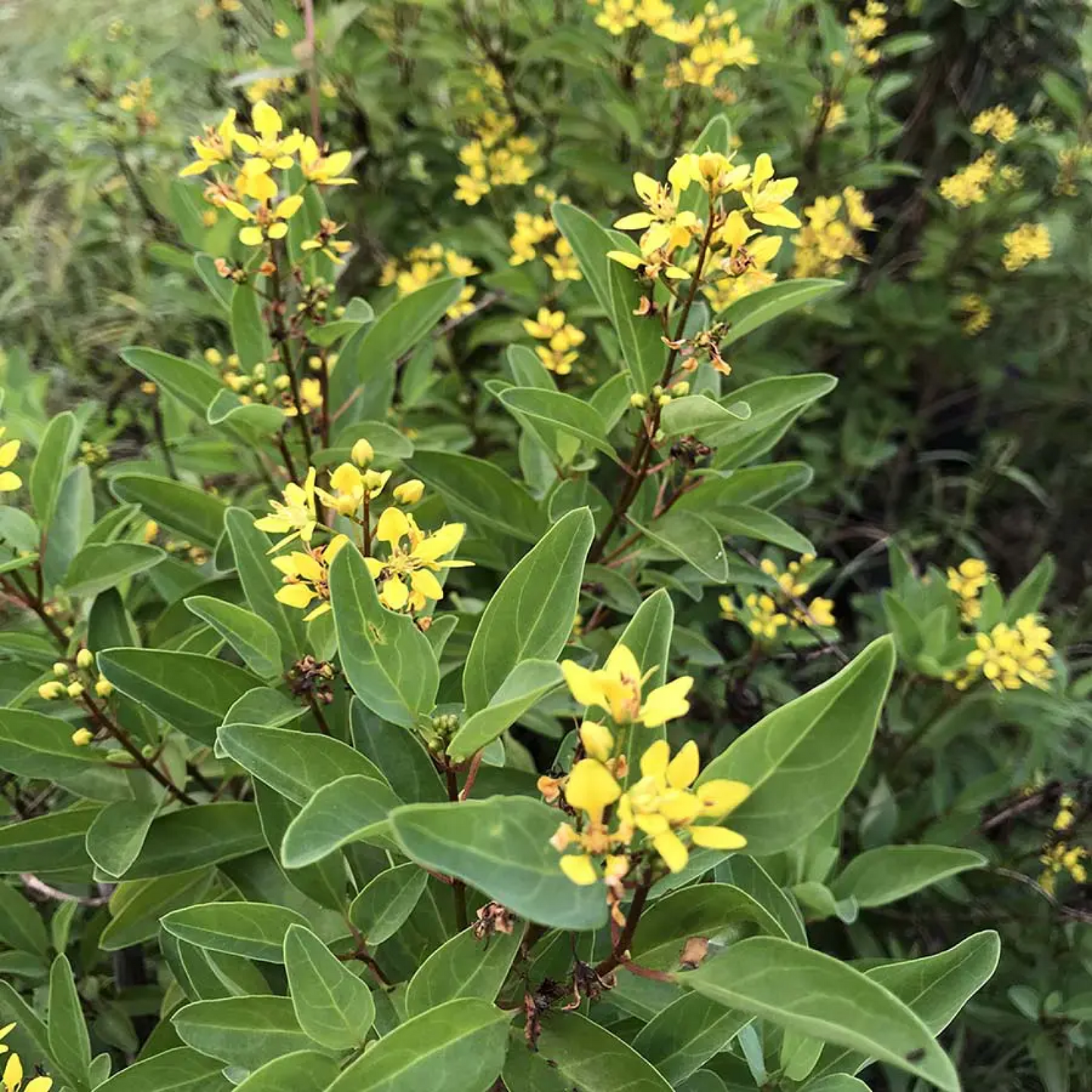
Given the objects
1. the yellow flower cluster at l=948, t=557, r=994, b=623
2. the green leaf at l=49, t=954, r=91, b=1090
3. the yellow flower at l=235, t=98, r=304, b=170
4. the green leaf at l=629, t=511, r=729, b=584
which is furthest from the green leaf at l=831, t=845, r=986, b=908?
the yellow flower at l=235, t=98, r=304, b=170

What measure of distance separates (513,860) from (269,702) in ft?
1.45

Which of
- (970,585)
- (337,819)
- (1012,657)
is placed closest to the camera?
(337,819)

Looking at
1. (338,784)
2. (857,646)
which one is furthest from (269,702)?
(857,646)

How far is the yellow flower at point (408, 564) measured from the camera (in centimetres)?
79

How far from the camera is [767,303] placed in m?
0.99

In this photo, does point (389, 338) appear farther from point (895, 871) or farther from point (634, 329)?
point (895, 871)

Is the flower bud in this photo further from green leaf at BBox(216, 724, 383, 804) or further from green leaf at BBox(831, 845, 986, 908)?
green leaf at BBox(831, 845, 986, 908)

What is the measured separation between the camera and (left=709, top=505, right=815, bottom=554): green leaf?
110cm

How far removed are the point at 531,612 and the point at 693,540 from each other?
338mm

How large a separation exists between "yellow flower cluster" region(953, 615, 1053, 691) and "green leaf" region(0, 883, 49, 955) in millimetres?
1492

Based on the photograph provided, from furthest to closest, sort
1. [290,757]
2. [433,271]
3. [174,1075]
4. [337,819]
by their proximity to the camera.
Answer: [433,271]
[174,1075]
[290,757]
[337,819]

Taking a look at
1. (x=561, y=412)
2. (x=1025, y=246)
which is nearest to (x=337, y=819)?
(x=561, y=412)

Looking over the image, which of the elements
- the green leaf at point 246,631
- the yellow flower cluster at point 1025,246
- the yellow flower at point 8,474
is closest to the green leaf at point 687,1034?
the green leaf at point 246,631

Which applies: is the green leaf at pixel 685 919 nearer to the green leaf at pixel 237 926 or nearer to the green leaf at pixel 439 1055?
the green leaf at pixel 439 1055
